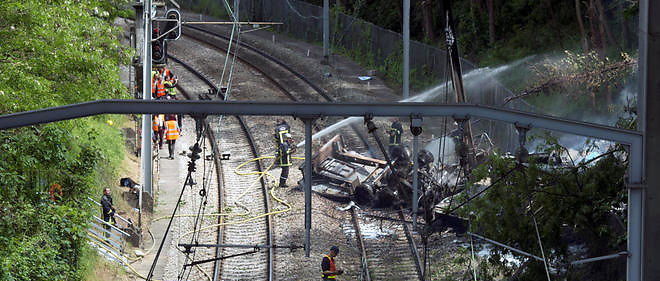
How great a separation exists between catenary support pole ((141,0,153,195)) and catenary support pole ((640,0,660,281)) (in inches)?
509

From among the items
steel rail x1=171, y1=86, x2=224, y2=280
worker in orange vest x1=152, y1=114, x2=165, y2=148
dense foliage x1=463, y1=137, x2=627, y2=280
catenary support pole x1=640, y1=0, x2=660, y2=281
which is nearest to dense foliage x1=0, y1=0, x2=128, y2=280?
steel rail x1=171, y1=86, x2=224, y2=280

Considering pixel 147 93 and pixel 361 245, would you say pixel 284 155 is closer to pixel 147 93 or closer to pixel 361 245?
pixel 147 93

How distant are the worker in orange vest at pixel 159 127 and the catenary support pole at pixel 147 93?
3.59 m

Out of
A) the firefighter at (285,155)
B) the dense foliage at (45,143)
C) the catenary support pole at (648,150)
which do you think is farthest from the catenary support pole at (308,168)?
the firefighter at (285,155)

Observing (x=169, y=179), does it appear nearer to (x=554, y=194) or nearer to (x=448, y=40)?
(x=448, y=40)

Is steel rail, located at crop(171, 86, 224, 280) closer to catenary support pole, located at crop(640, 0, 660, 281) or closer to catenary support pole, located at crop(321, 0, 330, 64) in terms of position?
catenary support pole, located at crop(640, 0, 660, 281)

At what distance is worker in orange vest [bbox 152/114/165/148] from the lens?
23312 mm

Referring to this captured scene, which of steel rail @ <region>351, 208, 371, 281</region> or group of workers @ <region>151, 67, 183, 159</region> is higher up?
group of workers @ <region>151, 67, 183, 159</region>

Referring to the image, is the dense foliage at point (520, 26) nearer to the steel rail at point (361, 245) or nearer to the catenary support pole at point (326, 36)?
the catenary support pole at point (326, 36)

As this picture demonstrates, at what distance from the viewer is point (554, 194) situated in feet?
41.2

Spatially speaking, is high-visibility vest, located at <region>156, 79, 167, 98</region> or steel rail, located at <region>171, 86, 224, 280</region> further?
high-visibility vest, located at <region>156, 79, 167, 98</region>

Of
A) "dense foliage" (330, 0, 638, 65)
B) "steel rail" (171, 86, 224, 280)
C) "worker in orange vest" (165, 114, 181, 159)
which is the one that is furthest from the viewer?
"dense foliage" (330, 0, 638, 65)

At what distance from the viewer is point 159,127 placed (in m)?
23.7

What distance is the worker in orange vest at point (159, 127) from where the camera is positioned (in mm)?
23312
